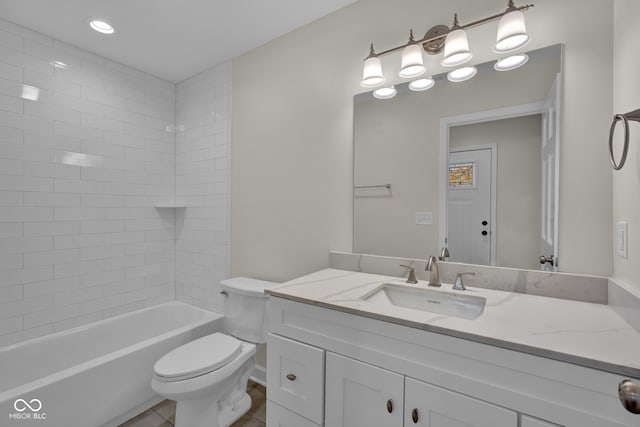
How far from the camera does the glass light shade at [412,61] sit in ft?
4.74

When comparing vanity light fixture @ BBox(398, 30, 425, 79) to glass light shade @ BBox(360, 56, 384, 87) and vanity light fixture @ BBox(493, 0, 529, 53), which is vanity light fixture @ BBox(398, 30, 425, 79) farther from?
vanity light fixture @ BBox(493, 0, 529, 53)

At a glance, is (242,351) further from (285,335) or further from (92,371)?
(92,371)

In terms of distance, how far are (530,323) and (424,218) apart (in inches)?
27.0

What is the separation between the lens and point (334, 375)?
112cm

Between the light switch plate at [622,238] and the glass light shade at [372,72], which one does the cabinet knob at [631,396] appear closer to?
the light switch plate at [622,238]

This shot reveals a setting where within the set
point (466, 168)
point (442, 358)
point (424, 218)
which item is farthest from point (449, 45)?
point (442, 358)

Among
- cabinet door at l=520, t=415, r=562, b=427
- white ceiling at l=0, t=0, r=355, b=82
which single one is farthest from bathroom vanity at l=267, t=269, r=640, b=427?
white ceiling at l=0, t=0, r=355, b=82

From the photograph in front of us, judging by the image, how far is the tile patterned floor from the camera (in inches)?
70.6

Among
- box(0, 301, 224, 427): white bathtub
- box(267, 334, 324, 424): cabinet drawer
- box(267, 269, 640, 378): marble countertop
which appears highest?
box(267, 269, 640, 378): marble countertop

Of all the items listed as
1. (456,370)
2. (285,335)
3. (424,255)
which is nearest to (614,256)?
(424,255)

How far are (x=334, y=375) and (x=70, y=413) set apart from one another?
151cm

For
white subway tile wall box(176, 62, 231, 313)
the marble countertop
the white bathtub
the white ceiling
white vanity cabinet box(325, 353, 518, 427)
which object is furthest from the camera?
white subway tile wall box(176, 62, 231, 313)

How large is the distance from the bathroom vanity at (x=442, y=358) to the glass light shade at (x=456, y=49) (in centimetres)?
103

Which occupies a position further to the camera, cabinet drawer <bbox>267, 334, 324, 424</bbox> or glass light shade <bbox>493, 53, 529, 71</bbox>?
glass light shade <bbox>493, 53, 529, 71</bbox>
